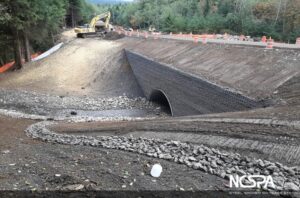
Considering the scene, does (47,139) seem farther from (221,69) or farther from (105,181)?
(221,69)

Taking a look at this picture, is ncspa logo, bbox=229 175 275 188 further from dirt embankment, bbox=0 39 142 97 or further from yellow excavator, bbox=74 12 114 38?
yellow excavator, bbox=74 12 114 38

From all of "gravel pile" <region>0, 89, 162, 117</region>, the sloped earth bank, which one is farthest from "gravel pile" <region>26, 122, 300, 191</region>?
"gravel pile" <region>0, 89, 162, 117</region>

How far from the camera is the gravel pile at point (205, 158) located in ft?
24.0

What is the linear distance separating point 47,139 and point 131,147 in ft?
11.0

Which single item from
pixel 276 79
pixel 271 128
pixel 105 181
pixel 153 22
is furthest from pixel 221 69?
→ pixel 153 22

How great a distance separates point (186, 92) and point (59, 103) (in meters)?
10.7

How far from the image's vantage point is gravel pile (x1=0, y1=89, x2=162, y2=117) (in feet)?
79.3

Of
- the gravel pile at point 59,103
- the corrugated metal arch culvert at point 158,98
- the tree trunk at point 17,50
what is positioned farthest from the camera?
the tree trunk at point 17,50

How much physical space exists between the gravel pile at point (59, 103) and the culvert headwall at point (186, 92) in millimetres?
1394

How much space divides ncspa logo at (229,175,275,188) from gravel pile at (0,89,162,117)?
16.9 m

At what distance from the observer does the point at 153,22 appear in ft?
271

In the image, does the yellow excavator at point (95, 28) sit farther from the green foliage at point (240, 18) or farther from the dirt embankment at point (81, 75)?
the green foliage at point (240, 18)

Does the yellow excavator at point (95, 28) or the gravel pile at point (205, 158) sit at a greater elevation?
the yellow excavator at point (95, 28)

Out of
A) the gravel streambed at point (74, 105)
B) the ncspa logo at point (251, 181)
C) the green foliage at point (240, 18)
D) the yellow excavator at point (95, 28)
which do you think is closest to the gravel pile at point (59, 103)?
the gravel streambed at point (74, 105)
